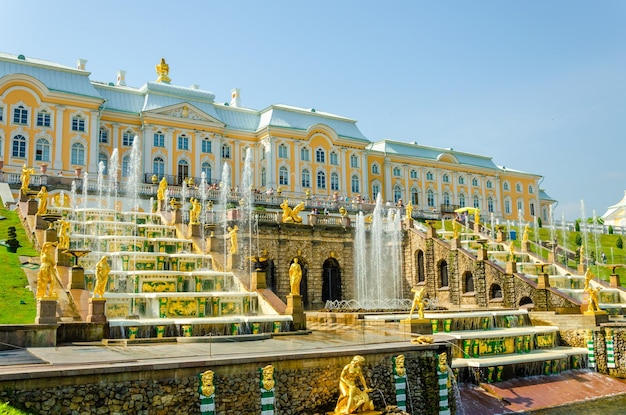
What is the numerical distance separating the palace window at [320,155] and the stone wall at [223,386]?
1770 inches

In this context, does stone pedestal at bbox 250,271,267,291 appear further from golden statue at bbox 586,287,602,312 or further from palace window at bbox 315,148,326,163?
palace window at bbox 315,148,326,163

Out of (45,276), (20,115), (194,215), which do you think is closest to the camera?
(45,276)

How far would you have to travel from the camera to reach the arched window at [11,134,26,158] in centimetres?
4694

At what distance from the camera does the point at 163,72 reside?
60.3 metres

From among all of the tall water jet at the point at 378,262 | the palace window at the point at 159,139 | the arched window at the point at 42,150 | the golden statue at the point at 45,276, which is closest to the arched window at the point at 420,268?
the tall water jet at the point at 378,262

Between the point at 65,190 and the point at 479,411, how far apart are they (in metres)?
30.8

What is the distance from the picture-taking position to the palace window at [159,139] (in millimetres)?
53625

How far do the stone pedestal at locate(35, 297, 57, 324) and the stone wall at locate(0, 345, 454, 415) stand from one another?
5667mm

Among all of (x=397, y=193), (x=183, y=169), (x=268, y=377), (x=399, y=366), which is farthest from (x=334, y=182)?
(x=268, y=377)

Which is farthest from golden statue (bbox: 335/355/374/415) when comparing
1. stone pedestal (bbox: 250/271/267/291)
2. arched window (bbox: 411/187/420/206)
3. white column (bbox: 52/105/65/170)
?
arched window (bbox: 411/187/420/206)

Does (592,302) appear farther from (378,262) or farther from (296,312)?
(378,262)

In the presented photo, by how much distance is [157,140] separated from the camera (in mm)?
53750

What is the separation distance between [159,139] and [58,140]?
8.53 m

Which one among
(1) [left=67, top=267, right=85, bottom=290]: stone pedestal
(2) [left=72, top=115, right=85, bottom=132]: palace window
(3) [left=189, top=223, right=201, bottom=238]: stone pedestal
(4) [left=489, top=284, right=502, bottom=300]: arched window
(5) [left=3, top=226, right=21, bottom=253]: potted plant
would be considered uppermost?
(2) [left=72, top=115, right=85, bottom=132]: palace window
